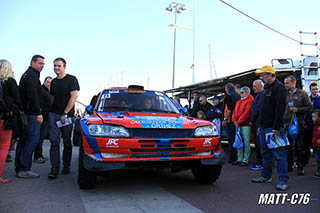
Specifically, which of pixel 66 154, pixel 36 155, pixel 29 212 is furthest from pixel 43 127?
pixel 29 212

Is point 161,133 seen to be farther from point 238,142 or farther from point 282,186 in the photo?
point 238,142

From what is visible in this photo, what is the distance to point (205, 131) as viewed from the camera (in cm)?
365

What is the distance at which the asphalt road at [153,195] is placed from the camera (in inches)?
120

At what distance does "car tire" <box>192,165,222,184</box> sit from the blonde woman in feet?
→ 9.67

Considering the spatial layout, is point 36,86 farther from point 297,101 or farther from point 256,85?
point 297,101

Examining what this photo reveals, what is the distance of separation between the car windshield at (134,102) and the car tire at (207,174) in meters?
1.11

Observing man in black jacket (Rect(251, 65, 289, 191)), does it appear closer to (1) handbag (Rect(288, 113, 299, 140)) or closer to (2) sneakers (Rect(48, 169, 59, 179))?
(1) handbag (Rect(288, 113, 299, 140))

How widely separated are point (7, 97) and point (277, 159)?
4.14 meters

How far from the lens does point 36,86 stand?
14.8ft

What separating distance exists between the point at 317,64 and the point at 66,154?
6.19 meters

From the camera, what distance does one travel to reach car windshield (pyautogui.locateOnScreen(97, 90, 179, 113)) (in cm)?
436

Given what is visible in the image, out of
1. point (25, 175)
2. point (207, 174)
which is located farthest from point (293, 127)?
point (25, 175)

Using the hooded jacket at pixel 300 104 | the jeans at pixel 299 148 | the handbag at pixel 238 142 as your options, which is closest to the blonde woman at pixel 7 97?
the handbag at pixel 238 142

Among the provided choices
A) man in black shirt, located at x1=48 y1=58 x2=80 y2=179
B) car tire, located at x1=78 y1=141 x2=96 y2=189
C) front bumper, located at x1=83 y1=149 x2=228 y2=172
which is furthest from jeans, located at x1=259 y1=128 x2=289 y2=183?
man in black shirt, located at x1=48 y1=58 x2=80 y2=179
